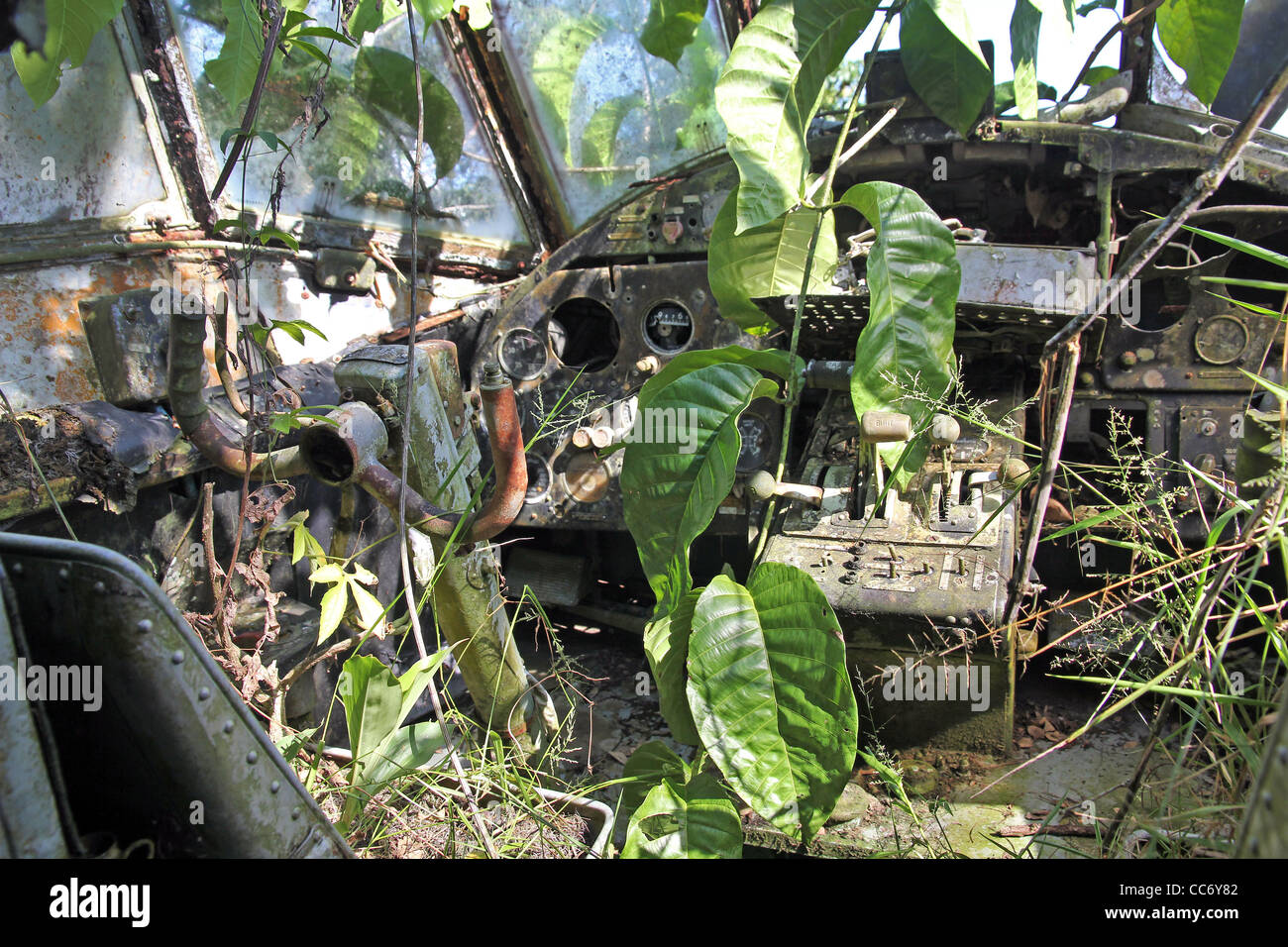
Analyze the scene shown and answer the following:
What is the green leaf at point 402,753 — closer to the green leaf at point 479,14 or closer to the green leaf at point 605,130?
the green leaf at point 479,14

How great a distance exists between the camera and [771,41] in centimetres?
182

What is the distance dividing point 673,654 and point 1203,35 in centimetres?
165

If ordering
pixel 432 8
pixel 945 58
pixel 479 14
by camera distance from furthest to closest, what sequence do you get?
1. pixel 479 14
2. pixel 945 58
3. pixel 432 8

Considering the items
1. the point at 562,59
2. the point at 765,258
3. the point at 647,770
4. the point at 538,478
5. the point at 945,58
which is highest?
the point at 562,59

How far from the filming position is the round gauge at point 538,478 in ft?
12.1

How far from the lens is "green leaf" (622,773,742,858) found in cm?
158

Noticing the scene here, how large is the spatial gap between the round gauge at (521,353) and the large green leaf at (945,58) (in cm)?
198

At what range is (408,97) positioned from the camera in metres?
4.15

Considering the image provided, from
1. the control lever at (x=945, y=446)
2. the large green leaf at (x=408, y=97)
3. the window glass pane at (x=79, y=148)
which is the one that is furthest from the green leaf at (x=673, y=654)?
the large green leaf at (x=408, y=97)

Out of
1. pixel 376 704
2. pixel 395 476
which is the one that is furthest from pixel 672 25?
pixel 376 704

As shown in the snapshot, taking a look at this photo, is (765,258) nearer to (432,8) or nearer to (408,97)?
(432,8)

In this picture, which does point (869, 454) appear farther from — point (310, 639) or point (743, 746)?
point (310, 639)

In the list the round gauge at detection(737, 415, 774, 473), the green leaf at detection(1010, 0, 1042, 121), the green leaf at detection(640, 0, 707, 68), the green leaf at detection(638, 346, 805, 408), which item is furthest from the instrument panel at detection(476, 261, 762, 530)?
the green leaf at detection(638, 346, 805, 408)

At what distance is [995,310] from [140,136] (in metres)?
2.86
